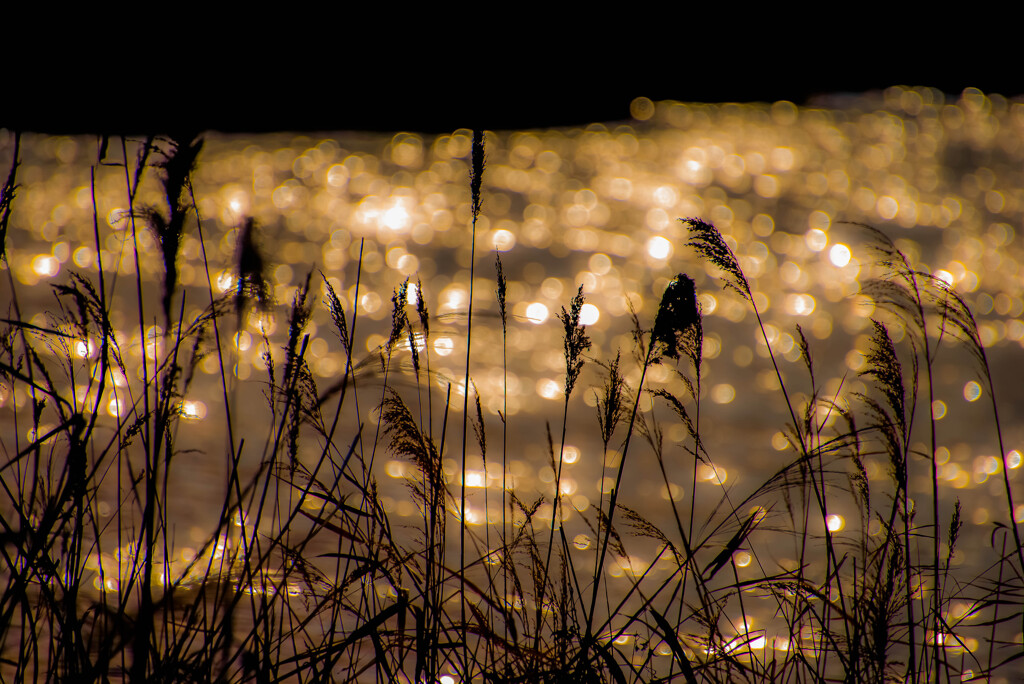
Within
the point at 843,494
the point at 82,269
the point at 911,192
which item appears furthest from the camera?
the point at 911,192

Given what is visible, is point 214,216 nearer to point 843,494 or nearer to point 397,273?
point 397,273

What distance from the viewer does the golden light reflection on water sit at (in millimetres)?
5285

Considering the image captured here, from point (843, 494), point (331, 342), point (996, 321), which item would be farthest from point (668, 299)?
point (996, 321)

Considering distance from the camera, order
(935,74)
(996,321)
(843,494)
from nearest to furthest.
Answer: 1. (843,494)
2. (996,321)
3. (935,74)

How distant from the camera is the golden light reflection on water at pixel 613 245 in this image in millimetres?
5285

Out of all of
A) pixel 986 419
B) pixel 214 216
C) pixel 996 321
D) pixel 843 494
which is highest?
pixel 214 216

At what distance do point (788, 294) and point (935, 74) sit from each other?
425 inches

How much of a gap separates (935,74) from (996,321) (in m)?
11.4

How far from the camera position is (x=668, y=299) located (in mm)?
1488

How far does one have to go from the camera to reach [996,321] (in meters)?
8.44

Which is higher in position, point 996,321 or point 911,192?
point 911,192

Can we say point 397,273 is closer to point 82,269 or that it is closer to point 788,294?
point 82,269

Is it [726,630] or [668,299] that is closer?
[668,299]

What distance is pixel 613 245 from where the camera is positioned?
459 inches
